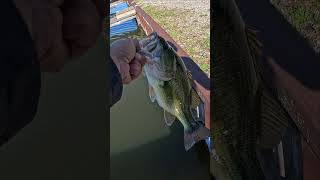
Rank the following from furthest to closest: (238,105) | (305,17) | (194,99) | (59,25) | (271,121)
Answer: (194,99)
(238,105)
(271,121)
(305,17)
(59,25)

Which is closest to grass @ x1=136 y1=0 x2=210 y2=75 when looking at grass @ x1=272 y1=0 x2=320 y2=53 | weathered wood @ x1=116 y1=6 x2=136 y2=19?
weathered wood @ x1=116 y1=6 x2=136 y2=19

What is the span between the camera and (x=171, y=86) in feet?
6.53

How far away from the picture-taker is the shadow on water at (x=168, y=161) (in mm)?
1940

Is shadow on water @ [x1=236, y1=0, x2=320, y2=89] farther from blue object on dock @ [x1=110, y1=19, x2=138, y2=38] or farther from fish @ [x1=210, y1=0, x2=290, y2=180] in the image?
blue object on dock @ [x1=110, y1=19, x2=138, y2=38]

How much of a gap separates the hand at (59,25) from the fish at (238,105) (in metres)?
0.56

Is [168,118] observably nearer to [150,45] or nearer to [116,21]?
[150,45]

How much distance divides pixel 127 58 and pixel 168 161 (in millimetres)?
488

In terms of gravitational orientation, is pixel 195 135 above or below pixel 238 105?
below

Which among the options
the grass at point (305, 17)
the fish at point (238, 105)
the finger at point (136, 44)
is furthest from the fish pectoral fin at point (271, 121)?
the finger at point (136, 44)

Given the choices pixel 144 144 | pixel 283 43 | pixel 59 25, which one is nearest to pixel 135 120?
pixel 144 144

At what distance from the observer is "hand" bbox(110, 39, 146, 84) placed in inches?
71.1

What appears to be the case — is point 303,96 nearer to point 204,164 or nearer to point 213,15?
point 213,15

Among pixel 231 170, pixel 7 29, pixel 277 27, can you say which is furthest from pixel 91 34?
pixel 231 170

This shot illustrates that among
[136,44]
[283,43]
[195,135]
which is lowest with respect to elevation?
[195,135]
